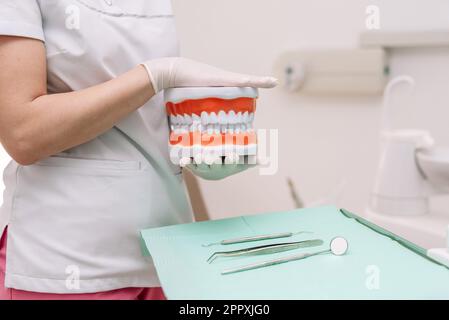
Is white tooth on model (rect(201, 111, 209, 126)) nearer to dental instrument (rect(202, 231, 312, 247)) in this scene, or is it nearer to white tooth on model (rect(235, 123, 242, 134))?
white tooth on model (rect(235, 123, 242, 134))

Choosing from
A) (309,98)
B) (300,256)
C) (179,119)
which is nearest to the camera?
(300,256)

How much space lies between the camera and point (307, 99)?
72.5 inches

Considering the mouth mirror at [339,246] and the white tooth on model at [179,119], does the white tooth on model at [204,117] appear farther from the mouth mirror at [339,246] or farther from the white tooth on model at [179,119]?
the mouth mirror at [339,246]

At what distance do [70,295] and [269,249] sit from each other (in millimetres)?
365

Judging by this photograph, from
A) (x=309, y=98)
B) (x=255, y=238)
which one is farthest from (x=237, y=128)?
(x=309, y=98)

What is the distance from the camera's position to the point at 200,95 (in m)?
0.81

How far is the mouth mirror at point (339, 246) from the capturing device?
76 centimetres

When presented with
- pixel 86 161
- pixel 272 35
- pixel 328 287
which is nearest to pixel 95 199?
pixel 86 161

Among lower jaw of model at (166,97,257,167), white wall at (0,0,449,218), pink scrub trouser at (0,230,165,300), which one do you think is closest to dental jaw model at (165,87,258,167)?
lower jaw of model at (166,97,257,167)

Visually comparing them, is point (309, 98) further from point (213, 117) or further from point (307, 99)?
point (213, 117)

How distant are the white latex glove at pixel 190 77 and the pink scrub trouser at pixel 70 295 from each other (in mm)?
375

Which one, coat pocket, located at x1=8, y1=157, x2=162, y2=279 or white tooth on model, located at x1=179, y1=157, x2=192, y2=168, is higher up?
white tooth on model, located at x1=179, y1=157, x2=192, y2=168

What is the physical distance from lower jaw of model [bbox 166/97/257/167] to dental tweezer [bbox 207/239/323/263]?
0.14 meters

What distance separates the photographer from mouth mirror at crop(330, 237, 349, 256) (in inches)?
29.8
